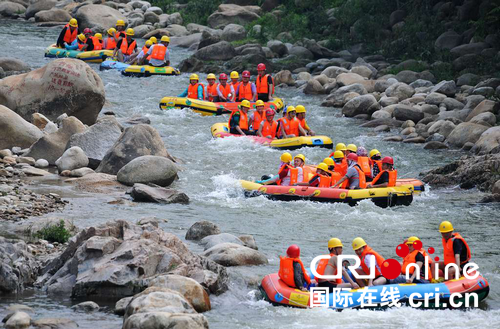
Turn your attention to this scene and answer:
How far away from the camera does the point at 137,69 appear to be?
2870 centimetres

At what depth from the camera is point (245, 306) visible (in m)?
10.7

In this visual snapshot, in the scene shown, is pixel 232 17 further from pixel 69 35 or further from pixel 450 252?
pixel 450 252

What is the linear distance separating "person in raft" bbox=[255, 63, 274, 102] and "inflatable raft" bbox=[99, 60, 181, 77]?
18.5 ft

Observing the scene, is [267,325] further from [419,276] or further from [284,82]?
[284,82]

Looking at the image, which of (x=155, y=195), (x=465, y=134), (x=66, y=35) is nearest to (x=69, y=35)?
(x=66, y=35)

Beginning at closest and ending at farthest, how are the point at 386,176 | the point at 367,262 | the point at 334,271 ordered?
the point at 334,271 → the point at 367,262 → the point at 386,176

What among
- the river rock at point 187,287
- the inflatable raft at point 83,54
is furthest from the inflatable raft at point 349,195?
the inflatable raft at point 83,54

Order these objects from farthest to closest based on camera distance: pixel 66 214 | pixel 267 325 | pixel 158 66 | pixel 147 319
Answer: pixel 158 66 < pixel 66 214 < pixel 267 325 < pixel 147 319

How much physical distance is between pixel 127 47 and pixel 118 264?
20.4 meters

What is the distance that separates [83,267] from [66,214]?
3.52m

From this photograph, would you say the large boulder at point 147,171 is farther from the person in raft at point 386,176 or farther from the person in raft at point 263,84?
the person in raft at point 263,84

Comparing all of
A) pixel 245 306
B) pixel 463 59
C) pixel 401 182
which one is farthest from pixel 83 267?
pixel 463 59

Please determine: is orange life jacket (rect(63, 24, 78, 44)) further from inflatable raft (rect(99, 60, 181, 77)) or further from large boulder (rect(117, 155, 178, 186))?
large boulder (rect(117, 155, 178, 186))

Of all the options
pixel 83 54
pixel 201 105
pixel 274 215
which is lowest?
pixel 274 215
